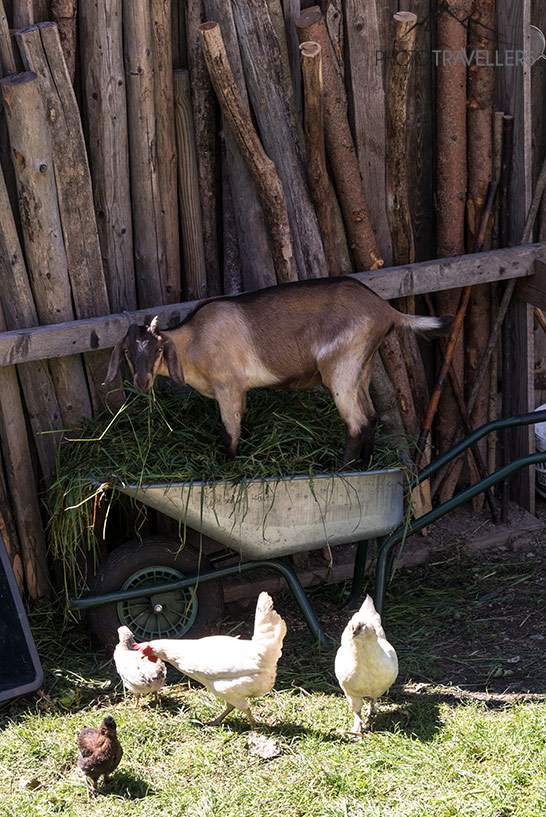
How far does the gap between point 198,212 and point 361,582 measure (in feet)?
6.63

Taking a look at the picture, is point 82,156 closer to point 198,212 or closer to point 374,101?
point 198,212

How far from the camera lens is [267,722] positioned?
3.79 meters

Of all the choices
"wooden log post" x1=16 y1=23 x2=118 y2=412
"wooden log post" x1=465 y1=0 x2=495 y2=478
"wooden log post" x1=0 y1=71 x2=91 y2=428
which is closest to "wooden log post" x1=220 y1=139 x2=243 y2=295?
"wooden log post" x1=16 y1=23 x2=118 y2=412

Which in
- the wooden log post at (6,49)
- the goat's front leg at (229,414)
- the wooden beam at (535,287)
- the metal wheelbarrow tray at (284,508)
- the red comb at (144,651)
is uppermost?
the wooden log post at (6,49)

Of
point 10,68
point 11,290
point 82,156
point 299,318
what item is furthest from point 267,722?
point 10,68

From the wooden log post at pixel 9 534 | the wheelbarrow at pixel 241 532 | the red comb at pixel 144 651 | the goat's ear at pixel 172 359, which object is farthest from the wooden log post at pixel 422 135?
the red comb at pixel 144 651

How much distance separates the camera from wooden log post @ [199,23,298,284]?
429 cm

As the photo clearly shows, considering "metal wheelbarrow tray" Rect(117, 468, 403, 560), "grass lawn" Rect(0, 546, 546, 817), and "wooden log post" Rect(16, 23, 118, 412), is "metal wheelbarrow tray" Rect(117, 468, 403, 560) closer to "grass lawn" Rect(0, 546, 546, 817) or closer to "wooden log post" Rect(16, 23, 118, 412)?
"grass lawn" Rect(0, 546, 546, 817)

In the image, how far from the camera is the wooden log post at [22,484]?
14.3ft

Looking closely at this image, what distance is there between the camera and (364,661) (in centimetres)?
351

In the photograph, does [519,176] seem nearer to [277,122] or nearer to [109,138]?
[277,122]

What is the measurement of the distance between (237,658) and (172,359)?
48.6 inches

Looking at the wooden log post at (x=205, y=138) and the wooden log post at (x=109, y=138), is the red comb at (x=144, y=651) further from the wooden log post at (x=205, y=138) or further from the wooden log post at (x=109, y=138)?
the wooden log post at (x=205, y=138)

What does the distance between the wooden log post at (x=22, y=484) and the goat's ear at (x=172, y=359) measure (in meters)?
0.86
